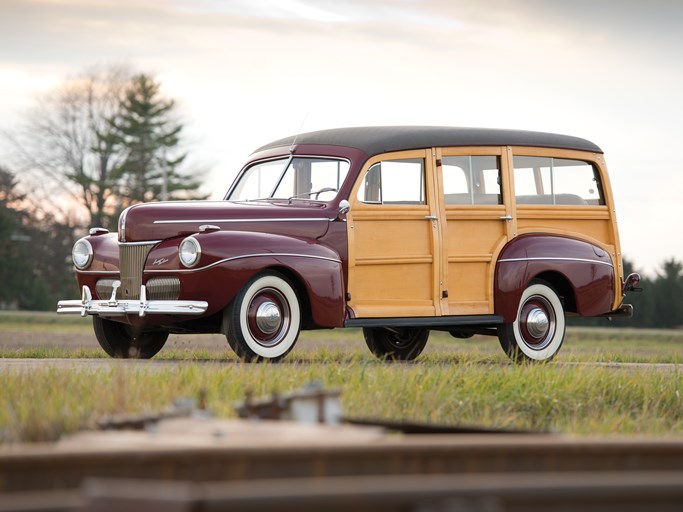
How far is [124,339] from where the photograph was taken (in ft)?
35.2

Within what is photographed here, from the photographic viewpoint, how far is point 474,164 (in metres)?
11.1

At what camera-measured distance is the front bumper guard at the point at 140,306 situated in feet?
29.6

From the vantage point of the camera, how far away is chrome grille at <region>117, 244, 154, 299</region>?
31.6ft

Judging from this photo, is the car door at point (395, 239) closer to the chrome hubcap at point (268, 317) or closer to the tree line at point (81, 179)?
the chrome hubcap at point (268, 317)

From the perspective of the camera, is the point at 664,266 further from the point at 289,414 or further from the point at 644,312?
the point at 289,414

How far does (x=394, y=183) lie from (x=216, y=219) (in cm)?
179

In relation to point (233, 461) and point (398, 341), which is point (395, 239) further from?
point (233, 461)

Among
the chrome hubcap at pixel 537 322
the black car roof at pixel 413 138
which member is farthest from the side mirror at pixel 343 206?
the chrome hubcap at pixel 537 322

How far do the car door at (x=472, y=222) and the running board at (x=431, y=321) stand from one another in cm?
6

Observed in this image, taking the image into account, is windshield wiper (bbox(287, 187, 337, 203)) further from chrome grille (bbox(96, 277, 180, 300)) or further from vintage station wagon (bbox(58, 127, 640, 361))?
chrome grille (bbox(96, 277, 180, 300))

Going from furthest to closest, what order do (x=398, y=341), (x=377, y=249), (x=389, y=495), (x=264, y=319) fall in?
(x=398, y=341), (x=377, y=249), (x=264, y=319), (x=389, y=495)

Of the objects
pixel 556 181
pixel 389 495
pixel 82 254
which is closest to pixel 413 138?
pixel 556 181

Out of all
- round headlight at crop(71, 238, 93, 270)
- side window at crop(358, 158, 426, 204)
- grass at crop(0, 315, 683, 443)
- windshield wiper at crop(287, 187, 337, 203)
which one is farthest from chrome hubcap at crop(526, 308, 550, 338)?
round headlight at crop(71, 238, 93, 270)

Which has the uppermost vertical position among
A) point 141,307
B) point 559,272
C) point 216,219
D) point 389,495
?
point 216,219
